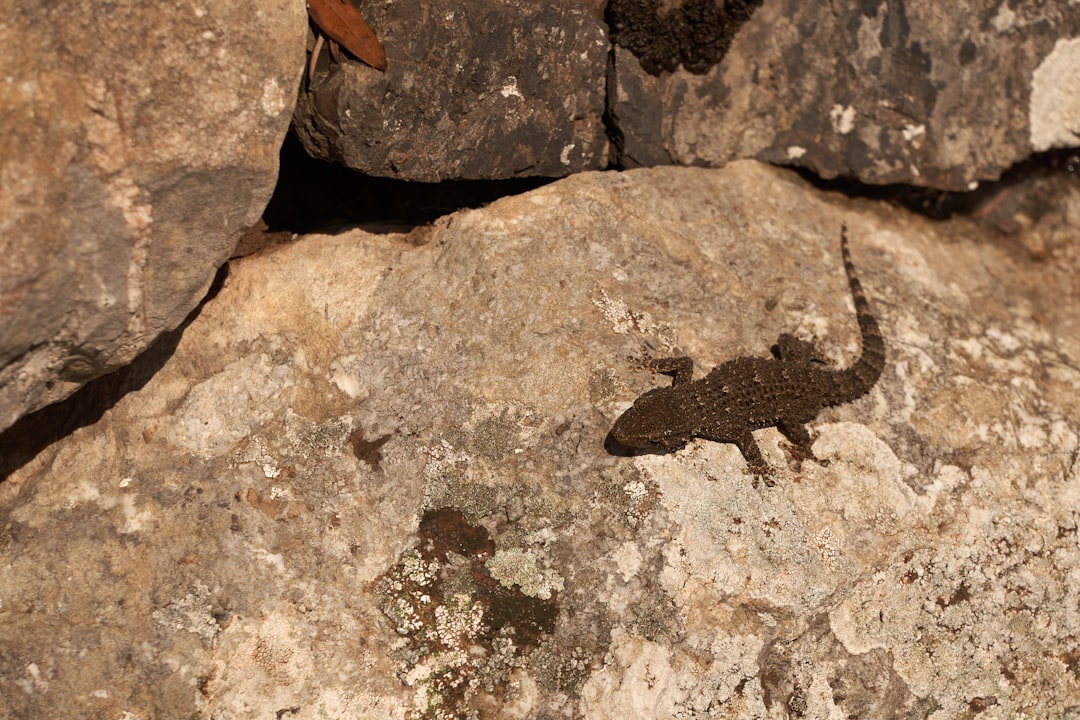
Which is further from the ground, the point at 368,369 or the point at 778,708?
the point at 368,369

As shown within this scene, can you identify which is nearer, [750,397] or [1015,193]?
[750,397]

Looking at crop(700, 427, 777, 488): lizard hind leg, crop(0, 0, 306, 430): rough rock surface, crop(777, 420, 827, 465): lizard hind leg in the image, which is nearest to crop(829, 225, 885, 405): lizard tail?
crop(777, 420, 827, 465): lizard hind leg

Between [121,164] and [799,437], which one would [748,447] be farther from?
[121,164]

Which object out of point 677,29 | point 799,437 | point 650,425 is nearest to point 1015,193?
point 677,29

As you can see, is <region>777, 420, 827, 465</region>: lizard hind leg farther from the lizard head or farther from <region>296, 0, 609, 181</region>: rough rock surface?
<region>296, 0, 609, 181</region>: rough rock surface

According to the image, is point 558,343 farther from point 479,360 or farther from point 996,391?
point 996,391

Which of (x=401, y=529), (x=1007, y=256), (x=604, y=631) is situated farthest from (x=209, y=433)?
(x=1007, y=256)
